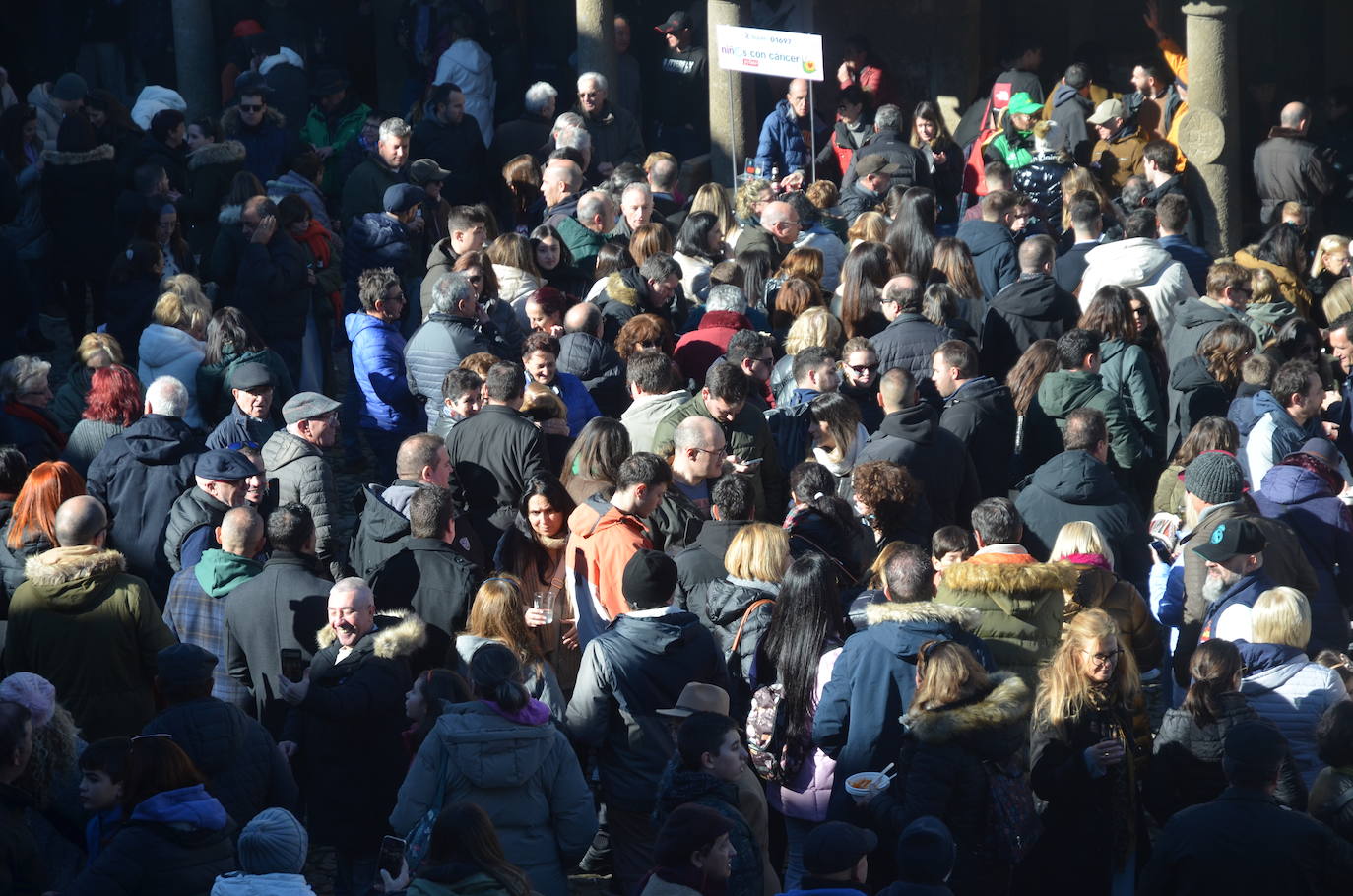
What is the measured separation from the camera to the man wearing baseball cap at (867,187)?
1316cm

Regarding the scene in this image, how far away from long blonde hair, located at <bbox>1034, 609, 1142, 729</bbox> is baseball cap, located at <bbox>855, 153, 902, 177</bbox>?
7.57 metres

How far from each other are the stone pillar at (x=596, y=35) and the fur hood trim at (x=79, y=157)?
16.9 ft

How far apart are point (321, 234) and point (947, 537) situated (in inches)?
244

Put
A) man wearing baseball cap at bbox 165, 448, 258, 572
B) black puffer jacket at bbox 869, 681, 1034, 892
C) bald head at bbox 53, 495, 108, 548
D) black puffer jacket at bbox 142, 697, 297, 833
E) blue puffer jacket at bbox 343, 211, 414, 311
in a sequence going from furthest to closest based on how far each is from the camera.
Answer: blue puffer jacket at bbox 343, 211, 414, 311
man wearing baseball cap at bbox 165, 448, 258, 572
bald head at bbox 53, 495, 108, 548
black puffer jacket at bbox 142, 697, 297, 833
black puffer jacket at bbox 869, 681, 1034, 892

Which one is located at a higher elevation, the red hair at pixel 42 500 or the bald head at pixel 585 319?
the bald head at pixel 585 319

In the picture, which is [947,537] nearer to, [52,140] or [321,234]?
[321,234]

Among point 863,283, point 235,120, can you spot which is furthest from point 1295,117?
point 235,120

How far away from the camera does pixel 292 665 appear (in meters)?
6.73

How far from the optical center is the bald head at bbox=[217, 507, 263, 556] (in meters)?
7.16

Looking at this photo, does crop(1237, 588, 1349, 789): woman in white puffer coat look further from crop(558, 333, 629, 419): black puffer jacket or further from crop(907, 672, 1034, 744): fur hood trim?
crop(558, 333, 629, 419): black puffer jacket

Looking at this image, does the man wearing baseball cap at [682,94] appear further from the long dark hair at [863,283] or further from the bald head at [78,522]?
the bald head at [78,522]

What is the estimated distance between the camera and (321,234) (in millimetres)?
12000

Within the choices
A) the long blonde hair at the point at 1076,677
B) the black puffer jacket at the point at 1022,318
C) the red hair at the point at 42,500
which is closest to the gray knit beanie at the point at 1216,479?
the long blonde hair at the point at 1076,677

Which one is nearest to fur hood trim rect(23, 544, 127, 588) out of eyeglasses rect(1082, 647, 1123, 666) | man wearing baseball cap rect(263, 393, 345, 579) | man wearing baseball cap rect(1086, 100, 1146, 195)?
man wearing baseball cap rect(263, 393, 345, 579)
